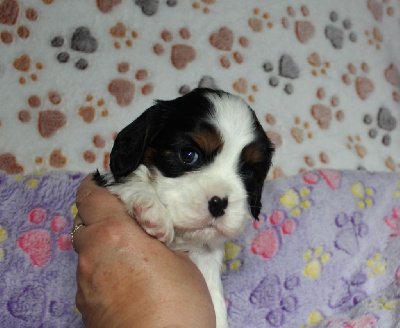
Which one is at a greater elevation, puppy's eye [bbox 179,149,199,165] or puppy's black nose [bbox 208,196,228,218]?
puppy's eye [bbox 179,149,199,165]

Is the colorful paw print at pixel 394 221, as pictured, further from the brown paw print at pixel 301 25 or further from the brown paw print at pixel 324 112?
the brown paw print at pixel 301 25

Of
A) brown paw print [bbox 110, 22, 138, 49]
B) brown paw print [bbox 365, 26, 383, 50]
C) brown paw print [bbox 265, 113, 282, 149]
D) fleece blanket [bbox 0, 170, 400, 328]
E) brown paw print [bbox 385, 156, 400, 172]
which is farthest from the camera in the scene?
brown paw print [bbox 365, 26, 383, 50]

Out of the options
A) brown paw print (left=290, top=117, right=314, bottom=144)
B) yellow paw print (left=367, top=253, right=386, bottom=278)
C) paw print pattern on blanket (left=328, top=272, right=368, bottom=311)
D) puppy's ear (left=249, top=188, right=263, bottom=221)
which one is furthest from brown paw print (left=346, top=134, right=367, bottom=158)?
puppy's ear (left=249, top=188, right=263, bottom=221)

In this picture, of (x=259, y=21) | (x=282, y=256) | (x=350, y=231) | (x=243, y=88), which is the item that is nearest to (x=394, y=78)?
(x=259, y=21)

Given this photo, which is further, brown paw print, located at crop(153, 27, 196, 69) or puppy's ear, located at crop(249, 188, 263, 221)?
brown paw print, located at crop(153, 27, 196, 69)

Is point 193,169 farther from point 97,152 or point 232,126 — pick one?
point 97,152

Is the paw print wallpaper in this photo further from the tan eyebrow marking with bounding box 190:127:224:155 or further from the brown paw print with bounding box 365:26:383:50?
the tan eyebrow marking with bounding box 190:127:224:155

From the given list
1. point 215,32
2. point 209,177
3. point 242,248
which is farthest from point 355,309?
point 215,32

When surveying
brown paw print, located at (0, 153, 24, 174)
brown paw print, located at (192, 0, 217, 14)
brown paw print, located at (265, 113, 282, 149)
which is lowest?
brown paw print, located at (0, 153, 24, 174)
